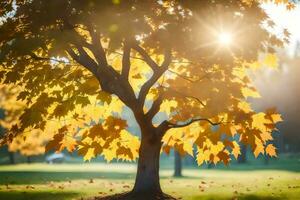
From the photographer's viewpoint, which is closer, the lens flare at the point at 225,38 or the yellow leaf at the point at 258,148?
the lens flare at the point at 225,38

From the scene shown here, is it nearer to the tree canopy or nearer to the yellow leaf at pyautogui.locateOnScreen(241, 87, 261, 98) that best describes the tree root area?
the tree canopy

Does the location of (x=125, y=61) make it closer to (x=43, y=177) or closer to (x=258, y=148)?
(x=258, y=148)

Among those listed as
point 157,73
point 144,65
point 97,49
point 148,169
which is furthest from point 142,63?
point 148,169

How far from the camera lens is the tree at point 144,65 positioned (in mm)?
10250

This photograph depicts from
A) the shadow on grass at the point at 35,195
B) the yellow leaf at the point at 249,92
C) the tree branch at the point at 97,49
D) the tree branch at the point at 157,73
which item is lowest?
the shadow on grass at the point at 35,195

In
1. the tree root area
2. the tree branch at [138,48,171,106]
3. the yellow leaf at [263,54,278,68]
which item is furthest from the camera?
the tree root area

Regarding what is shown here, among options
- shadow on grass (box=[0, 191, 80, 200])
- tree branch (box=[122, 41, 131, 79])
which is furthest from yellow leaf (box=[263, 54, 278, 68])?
shadow on grass (box=[0, 191, 80, 200])

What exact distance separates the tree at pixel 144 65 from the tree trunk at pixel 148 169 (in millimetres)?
32

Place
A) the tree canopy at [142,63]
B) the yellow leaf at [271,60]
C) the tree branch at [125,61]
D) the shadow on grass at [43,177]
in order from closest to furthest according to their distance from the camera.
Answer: the tree canopy at [142,63] → the yellow leaf at [271,60] → the tree branch at [125,61] → the shadow on grass at [43,177]

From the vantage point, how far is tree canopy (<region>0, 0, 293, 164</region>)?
33.5ft

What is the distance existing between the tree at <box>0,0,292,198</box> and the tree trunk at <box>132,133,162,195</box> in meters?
0.03

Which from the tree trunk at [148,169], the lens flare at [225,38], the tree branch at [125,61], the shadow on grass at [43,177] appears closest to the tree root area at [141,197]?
the tree trunk at [148,169]

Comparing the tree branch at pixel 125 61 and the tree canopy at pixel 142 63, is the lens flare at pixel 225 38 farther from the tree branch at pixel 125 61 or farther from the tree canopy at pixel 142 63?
the tree branch at pixel 125 61

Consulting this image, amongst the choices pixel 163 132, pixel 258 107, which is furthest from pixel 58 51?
pixel 258 107
